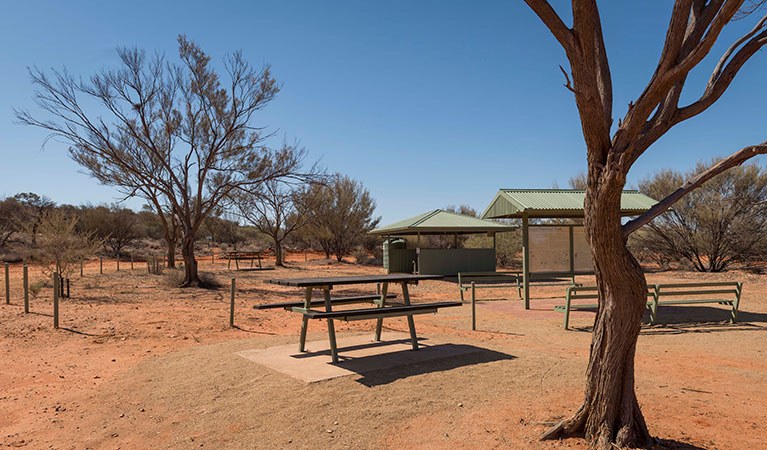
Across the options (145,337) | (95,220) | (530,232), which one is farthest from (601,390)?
(95,220)

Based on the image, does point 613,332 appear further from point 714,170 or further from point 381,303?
point 381,303

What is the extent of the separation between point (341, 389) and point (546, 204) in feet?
28.0

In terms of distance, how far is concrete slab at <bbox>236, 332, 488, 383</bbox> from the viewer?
18.9 feet

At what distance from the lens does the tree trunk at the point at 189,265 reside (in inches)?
651

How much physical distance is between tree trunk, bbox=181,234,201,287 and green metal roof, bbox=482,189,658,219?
9.96 metres

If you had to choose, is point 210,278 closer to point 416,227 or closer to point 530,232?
point 416,227

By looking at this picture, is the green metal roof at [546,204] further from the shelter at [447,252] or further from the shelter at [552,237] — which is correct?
the shelter at [447,252]

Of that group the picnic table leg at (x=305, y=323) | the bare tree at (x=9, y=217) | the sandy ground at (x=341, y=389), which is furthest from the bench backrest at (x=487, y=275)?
the bare tree at (x=9, y=217)

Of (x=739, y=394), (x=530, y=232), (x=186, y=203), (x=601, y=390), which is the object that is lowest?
(x=739, y=394)

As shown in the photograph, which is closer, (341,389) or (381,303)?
(341,389)

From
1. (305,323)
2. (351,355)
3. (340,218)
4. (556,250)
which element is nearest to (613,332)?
(351,355)

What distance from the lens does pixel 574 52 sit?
338cm

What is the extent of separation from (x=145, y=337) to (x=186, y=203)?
9.29m

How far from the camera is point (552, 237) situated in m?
12.7
